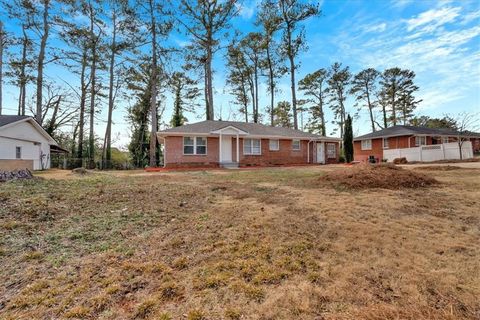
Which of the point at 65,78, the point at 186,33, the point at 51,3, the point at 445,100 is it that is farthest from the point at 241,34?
the point at 445,100

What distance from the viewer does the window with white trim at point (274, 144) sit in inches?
781

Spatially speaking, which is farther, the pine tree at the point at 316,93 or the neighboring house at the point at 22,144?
the pine tree at the point at 316,93

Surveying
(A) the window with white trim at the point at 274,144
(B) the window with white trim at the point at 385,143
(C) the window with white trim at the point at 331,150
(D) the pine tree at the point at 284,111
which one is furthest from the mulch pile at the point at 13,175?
(D) the pine tree at the point at 284,111

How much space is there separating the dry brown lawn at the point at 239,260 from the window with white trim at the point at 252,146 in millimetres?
14044

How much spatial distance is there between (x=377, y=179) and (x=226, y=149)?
40.2 ft

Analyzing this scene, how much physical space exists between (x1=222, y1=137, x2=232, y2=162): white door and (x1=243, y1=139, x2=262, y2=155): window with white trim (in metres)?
1.27

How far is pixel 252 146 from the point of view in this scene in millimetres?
19297

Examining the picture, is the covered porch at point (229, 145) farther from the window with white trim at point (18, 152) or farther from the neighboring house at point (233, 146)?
the window with white trim at point (18, 152)

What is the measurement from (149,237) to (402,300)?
302cm

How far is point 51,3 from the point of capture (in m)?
19.2

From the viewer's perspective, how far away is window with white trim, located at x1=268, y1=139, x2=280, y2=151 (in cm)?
1984

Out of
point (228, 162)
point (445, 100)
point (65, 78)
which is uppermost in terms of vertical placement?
point (65, 78)

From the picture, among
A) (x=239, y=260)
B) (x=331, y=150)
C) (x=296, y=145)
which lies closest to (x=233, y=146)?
(x=296, y=145)

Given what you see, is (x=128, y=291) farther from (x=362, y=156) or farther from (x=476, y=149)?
(x=476, y=149)
